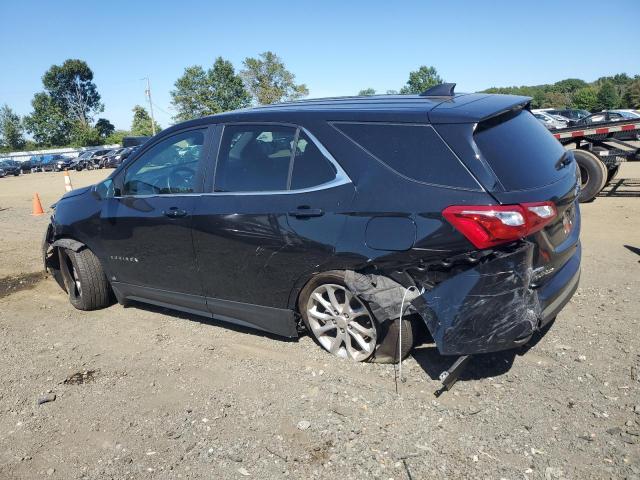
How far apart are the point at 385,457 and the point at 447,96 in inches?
94.5

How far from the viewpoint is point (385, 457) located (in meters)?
2.62

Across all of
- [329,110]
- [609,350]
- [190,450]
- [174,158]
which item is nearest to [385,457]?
[190,450]

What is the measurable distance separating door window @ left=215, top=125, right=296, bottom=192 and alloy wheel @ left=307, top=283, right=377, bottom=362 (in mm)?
808

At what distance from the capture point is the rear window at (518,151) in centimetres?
290

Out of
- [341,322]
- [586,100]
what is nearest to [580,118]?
[341,322]

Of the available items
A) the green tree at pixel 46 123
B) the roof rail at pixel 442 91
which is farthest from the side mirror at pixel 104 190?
the green tree at pixel 46 123

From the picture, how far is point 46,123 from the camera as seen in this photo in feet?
317

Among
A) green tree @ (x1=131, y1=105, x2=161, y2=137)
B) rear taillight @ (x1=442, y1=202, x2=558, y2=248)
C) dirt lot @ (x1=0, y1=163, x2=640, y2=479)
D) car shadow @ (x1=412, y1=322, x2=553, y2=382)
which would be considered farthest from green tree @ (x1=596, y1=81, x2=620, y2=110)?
rear taillight @ (x1=442, y1=202, x2=558, y2=248)

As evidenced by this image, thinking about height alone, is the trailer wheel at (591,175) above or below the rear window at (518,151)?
below

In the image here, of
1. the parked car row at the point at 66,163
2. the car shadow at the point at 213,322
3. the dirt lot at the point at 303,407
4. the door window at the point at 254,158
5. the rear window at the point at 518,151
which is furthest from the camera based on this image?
the parked car row at the point at 66,163

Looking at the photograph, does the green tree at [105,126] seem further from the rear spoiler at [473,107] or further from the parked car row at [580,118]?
the rear spoiler at [473,107]

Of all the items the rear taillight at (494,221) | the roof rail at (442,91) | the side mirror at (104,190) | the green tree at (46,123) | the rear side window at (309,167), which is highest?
the green tree at (46,123)

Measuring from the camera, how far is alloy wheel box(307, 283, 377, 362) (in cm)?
339

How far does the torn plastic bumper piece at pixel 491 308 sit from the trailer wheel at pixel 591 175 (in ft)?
24.1
